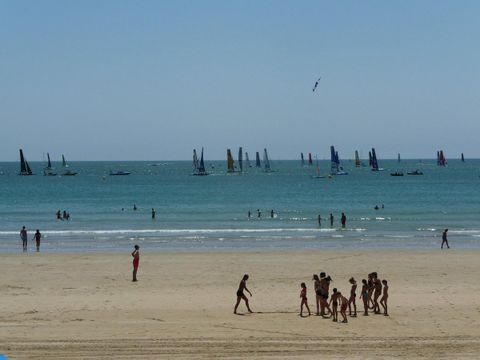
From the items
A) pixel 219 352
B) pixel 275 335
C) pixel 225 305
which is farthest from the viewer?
pixel 225 305

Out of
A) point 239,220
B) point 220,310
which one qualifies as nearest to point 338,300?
point 220,310

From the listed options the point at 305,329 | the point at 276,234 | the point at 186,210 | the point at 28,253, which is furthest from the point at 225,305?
the point at 186,210

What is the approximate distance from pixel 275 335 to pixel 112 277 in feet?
40.7

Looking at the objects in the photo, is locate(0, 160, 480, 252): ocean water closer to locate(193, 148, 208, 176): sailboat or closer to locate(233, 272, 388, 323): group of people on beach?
locate(233, 272, 388, 323): group of people on beach

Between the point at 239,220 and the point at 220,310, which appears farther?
the point at 239,220

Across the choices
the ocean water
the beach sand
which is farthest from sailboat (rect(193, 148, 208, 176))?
the beach sand

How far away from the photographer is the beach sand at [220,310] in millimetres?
17719

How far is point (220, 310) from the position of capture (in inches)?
898

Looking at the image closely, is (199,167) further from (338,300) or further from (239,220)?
(338,300)

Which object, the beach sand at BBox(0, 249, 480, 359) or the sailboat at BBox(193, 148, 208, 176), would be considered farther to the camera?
the sailboat at BBox(193, 148, 208, 176)

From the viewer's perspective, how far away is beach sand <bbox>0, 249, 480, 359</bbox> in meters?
17.7

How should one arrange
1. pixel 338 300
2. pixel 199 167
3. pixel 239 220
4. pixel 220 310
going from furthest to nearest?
pixel 199 167, pixel 239 220, pixel 220 310, pixel 338 300

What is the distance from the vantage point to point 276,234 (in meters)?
51.8

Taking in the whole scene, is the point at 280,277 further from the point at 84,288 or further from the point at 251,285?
the point at 84,288
